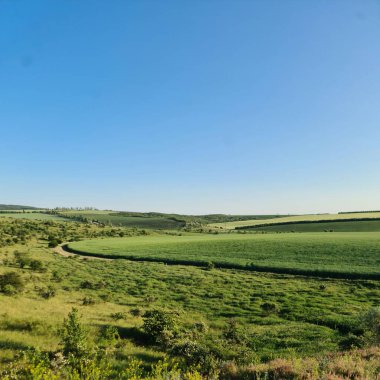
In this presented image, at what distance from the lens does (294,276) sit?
43.3 m

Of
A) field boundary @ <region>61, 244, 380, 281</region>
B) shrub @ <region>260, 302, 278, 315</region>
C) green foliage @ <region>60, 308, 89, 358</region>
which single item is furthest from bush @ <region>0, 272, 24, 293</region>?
field boundary @ <region>61, 244, 380, 281</region>

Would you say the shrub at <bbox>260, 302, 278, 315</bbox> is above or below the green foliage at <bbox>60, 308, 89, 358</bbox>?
below

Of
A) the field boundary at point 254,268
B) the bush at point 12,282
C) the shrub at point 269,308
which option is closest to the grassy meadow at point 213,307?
the shrub at point 269,308

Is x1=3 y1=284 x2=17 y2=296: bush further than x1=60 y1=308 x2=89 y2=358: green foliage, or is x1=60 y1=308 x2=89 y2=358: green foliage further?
x1=3 y1=284 x2=17 y2=296: bush

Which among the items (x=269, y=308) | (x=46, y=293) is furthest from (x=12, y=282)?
(x=269, y=308)

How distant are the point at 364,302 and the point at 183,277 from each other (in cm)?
2251

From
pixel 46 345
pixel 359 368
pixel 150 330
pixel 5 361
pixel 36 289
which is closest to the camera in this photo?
pixel 359 368

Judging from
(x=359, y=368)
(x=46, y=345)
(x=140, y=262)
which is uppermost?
(x=359, y=368)

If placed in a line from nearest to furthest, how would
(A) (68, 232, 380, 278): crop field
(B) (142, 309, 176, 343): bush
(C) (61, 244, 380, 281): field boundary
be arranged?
(B) (142, 309, 176, 343): bush
(C) (61, 244, 380, 281): field boundary
(A) (68, 232, 380, 278): crop field

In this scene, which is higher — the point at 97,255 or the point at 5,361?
the point at 5,361

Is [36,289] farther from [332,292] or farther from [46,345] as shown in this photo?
[332,292]

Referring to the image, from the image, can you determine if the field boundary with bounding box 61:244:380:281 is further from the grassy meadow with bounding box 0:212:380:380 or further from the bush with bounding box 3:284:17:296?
the bush with bounding box 3:284:17:296

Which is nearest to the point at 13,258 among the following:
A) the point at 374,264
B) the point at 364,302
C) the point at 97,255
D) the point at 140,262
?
the point at 97,255

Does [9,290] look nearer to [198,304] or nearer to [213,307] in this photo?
[198,304]
